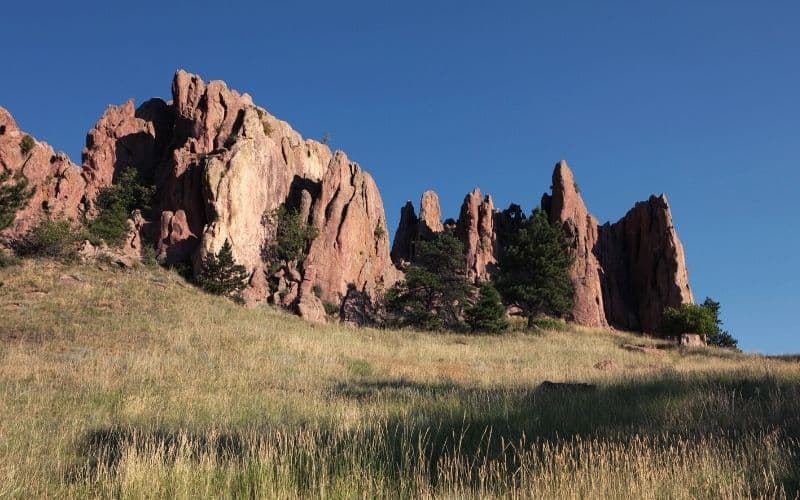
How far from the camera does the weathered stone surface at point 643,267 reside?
64.2 m

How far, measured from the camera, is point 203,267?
143 feet

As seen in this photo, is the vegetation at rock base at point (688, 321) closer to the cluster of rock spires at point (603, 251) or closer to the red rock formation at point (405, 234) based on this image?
the cluster of rock spires at point (603, 251)

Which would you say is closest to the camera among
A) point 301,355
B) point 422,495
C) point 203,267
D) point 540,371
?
point 422,495

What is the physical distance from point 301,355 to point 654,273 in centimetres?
5748

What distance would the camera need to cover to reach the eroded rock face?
47656 mm

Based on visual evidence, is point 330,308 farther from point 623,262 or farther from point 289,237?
point 623,262

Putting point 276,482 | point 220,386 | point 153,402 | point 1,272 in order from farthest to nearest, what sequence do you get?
point 1,272
point 220,386
point 153,402
point 276,482

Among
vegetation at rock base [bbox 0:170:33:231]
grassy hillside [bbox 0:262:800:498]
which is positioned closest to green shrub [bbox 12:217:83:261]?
vegetation at rock base [bbox 0:170:33:231]

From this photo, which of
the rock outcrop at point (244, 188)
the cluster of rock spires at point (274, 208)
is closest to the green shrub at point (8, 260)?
the cluster of rock spires at point (274, 208)

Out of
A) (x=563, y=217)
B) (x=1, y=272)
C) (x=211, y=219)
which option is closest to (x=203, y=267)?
(x=211, y=219)

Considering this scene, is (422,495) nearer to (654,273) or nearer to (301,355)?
(301,355)

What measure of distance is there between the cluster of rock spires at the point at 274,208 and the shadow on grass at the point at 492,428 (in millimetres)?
31453

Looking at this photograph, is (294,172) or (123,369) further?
(294,172)

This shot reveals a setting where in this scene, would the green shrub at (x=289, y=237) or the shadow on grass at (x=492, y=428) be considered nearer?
the shadow on grass at (x=492, y=428)
